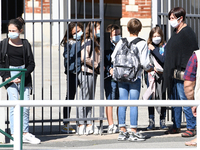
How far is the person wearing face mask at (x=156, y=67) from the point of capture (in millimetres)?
6852

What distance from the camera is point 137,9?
17.0m

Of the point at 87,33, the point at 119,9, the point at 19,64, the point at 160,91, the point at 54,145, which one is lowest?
the point at 54,145

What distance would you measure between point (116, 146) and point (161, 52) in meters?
1.71

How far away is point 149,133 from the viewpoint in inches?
268

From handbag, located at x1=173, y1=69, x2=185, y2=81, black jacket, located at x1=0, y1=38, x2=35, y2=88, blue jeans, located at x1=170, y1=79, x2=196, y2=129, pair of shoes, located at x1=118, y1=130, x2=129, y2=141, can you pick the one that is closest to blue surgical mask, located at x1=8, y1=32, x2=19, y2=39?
black jacket, located at x1=0, y1=38, x2=35, y2=88

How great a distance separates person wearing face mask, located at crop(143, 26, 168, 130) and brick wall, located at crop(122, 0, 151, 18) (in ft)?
33.1

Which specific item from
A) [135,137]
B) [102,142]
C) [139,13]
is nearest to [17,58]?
[102,142]

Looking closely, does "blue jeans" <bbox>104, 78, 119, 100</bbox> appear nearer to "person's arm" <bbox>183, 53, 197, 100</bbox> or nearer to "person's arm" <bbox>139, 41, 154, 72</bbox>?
"person's arm" <bbox>139, 41, 154, 72</bbox>

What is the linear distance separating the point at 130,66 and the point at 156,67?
885 millimetres

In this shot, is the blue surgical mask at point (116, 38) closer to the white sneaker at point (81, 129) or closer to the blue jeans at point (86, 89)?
the blue jeans at point (86, 89)

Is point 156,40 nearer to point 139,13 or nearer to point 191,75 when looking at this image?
point 191,75

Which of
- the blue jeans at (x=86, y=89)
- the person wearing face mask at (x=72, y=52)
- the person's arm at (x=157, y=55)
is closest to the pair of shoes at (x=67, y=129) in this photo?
the person wearing face mask at (x=72, y=52)

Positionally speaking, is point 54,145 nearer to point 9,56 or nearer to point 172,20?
point 9,56

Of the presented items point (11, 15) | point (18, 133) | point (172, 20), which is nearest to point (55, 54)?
point (11, 15)
